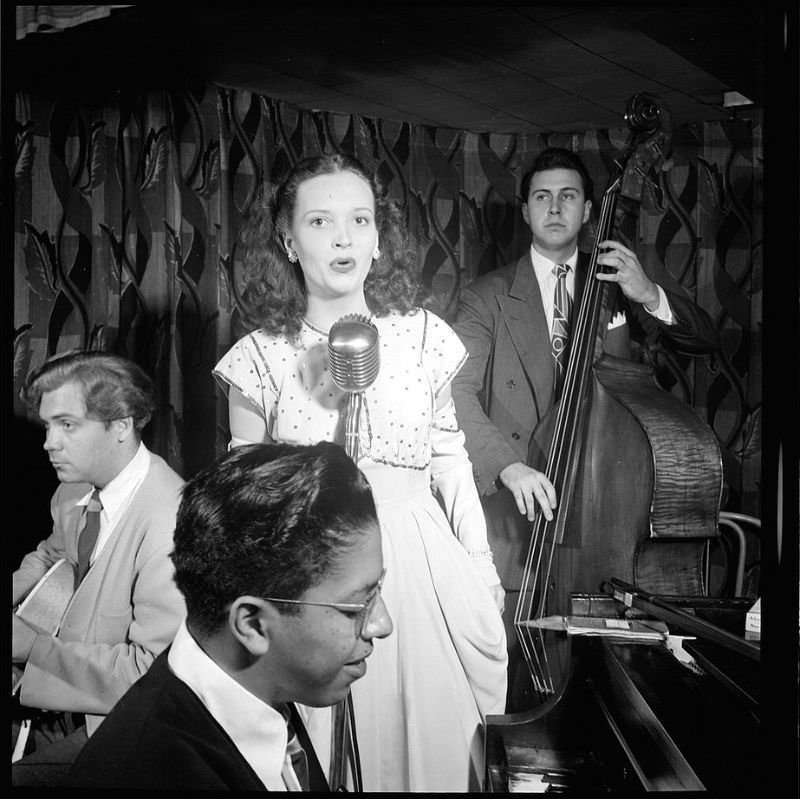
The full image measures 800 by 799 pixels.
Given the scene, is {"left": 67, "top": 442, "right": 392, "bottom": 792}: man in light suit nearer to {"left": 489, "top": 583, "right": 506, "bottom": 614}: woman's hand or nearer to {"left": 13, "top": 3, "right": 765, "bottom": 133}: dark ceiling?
{"left": 489, "top": 583, "right": 506, "bottom": 614}: woman's hand

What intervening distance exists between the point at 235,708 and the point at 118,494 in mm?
581

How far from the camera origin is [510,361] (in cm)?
182

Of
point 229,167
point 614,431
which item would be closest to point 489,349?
point 614,431

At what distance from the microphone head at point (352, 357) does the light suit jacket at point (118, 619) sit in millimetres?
419

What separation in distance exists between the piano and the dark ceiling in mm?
1042

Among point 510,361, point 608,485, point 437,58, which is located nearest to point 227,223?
point 437,58

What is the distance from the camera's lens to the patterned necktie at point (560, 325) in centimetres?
179

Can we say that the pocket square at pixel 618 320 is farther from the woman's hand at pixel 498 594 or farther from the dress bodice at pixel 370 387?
the woman's hand at pixel 498 594

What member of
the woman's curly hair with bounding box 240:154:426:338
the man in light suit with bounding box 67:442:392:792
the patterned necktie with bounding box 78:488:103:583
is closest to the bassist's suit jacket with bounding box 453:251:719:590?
the woman's curly hair with bounding box 240:154:426:338

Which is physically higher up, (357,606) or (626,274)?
(626,274)

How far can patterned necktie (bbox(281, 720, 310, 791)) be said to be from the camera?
1.60 m

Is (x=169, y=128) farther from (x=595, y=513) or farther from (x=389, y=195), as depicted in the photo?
(x=595, y=513)

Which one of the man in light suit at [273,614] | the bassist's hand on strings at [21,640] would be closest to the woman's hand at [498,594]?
the man in light suit at [273,614]

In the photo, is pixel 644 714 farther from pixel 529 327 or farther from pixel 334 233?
pixel 334 233
